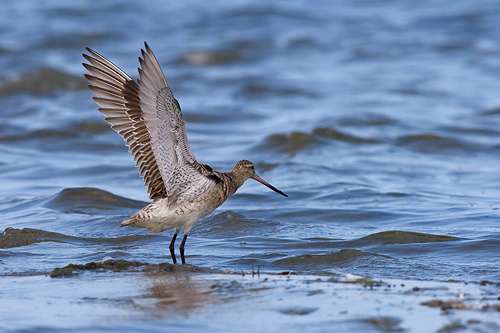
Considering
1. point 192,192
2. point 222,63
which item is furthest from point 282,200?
point 222,63

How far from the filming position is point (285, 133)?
33.6ft

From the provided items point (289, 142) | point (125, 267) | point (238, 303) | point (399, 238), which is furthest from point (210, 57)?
point (238, 303)

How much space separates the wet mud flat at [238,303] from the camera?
3514 mm

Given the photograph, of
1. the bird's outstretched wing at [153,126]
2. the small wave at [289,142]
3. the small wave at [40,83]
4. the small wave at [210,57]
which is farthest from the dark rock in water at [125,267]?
the small wave at [210,57]

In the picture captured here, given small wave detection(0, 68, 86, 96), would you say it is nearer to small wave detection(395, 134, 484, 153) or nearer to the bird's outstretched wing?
small wave detection(395, 134, 484, 153)

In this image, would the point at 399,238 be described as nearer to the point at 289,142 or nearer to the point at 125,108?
the point at 125,108

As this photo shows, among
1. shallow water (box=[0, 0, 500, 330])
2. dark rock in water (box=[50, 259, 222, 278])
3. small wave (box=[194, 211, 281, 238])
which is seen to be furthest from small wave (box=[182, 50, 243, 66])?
dark rock in water (box=[50, 259, 222, 278])

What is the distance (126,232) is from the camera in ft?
21.2

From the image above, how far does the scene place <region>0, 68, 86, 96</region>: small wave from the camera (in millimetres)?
13406

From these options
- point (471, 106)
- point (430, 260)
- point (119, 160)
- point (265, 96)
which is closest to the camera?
point (430, 260)

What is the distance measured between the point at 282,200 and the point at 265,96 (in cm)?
564

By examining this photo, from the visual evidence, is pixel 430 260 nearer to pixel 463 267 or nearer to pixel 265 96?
pixel 463 267

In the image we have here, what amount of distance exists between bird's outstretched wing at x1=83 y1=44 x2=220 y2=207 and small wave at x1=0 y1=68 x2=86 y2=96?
8.25 meters

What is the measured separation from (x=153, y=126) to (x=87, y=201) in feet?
8.89
